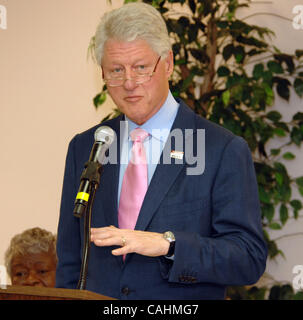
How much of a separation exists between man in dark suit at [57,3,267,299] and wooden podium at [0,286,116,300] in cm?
36

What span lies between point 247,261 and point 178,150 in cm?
40

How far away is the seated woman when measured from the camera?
3.31 m

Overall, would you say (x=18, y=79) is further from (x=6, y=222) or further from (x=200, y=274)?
(x=200, y=274)

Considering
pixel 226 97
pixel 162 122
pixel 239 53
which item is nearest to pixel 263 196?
pixel 226 97

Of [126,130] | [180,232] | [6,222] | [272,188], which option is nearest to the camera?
[180,232]

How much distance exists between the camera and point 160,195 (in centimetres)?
193

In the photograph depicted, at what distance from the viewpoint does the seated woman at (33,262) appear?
130 inches

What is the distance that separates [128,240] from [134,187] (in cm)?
38

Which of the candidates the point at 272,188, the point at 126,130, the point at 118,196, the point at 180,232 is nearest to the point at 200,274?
the point at 180,232

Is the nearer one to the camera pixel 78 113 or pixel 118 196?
pixel 118 196

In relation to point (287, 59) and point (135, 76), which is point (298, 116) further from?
point (135, 76)

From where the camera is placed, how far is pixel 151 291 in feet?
6.21

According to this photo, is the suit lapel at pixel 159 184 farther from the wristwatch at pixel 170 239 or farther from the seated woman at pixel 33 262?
the seated woman at pixel 33 262
